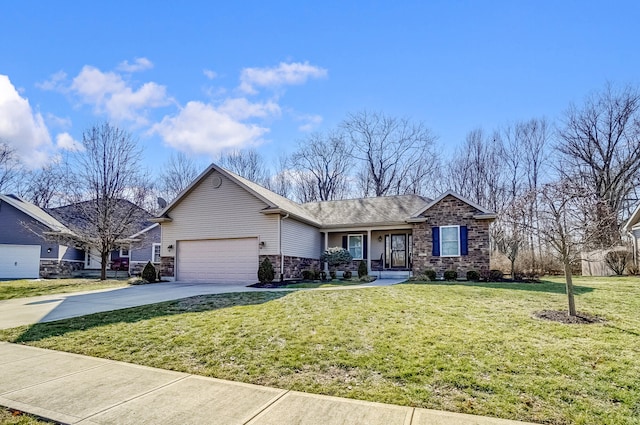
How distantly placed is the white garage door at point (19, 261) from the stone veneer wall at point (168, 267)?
12045mm

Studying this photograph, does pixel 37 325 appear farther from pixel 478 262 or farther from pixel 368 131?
pixel 368 131

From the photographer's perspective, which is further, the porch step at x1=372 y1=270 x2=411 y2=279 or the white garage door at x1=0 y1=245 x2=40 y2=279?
the white garage door at x1=0 y1=245 x2=40 y2=279

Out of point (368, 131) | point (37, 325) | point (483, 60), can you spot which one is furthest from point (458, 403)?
point (368, 131)

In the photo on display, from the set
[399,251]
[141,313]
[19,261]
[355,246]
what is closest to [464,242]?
[399,251]

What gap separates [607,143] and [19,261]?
126ft

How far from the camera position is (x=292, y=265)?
58.3 feet

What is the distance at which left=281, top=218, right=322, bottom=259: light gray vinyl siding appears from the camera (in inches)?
685

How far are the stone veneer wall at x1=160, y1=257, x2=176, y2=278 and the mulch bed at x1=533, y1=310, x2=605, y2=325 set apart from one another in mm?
15382

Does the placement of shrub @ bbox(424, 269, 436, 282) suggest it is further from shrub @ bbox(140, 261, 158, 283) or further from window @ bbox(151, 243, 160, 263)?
window @ bbox(151, 243, 160, 263)

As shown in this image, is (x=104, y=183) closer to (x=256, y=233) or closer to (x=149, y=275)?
(x=149, y=275)

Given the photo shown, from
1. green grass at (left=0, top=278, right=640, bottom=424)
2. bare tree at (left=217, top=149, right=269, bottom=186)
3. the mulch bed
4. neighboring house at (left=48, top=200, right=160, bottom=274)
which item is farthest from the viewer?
bare tree at (left=217, top=149, right=269, bottom=186)

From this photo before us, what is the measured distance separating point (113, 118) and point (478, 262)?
64.7 feet

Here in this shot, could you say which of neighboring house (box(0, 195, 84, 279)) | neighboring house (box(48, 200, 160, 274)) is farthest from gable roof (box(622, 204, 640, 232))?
neighboring house (box(0, 195, 84, 279))

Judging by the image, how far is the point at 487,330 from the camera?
6586 millimetres
